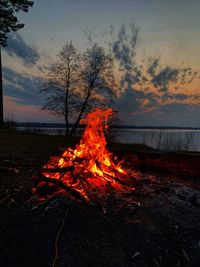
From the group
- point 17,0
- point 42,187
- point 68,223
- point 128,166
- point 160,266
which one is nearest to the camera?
point 160,266

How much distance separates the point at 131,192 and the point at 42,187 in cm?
146

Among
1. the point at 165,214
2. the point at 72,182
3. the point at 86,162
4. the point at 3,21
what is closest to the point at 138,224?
the point at 165,214

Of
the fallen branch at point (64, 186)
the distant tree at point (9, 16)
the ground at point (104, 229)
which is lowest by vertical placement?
the ground at point (104, 229)

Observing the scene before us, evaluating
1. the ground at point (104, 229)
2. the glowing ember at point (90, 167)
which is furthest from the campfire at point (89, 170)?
the ground at point (104, 229)

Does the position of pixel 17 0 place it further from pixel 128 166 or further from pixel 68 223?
pixel 68 223

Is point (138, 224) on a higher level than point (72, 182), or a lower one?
lower

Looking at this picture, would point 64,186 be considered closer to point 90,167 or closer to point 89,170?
point 89,170

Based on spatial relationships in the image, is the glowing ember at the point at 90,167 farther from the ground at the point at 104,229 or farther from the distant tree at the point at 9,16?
the distant tree at the point at 9,16

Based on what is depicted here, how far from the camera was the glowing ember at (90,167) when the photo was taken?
411 centimetres

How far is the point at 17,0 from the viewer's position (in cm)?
2159

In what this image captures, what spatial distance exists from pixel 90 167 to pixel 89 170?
0.11 meters

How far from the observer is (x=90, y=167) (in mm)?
4508

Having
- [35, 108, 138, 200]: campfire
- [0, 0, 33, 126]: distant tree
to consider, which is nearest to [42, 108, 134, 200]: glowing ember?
[35, 108, 138, 200]: campfire

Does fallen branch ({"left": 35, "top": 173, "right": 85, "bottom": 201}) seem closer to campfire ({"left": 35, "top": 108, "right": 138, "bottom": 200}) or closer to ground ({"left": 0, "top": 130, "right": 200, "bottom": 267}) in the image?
campfire ({"left": 35, "top": 108, "right": 138, "bottom": 200})
